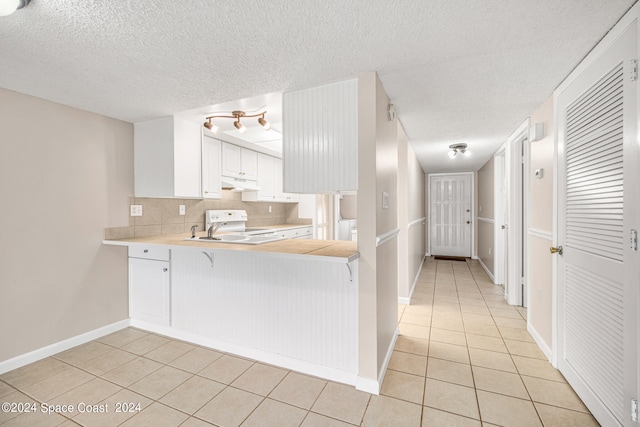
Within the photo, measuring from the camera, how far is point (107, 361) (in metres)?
2.26

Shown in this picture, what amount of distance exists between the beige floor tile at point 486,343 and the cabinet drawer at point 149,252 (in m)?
2.86

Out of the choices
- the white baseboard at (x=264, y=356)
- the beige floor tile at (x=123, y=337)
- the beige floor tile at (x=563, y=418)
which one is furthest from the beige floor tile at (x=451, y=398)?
the beige floor tile at (x=123, y=337)

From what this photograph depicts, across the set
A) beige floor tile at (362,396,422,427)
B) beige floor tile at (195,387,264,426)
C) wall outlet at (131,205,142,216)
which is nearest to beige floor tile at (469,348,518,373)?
beige floor tile at (362,396,422,427)

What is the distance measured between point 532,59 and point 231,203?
3608 millimetres

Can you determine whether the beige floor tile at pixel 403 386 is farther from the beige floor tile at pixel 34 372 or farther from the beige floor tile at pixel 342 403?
the beige floor tile at pixel 34 372

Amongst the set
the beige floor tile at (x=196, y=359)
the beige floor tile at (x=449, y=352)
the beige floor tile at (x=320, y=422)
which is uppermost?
the beige floor tile at (x=449, y=352)

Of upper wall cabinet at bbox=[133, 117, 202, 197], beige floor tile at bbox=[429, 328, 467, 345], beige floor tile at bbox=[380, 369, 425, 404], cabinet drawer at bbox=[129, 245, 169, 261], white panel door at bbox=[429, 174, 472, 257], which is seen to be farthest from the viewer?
white panel door at bbox=[429, 174, 472, 257]

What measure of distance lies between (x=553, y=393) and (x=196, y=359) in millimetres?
2514

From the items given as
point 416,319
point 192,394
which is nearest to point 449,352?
point 416,319

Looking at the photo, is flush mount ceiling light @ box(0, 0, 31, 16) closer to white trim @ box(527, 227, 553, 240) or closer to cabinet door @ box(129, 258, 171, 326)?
cabinet door @ box(129, 258, 171, 326)

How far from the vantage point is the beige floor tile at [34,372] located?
2.01 m

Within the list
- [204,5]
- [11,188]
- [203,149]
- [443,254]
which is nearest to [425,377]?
[204,5]

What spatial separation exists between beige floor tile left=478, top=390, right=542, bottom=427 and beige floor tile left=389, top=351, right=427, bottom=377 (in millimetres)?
Answer: 402

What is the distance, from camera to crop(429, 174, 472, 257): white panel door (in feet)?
22.4
